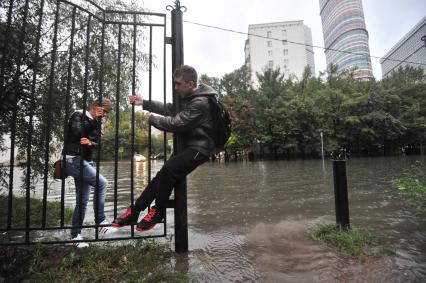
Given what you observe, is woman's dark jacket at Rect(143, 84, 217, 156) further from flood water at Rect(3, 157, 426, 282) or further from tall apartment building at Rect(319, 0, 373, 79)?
tall apartment building at Rect(319, 0, 373, 79)

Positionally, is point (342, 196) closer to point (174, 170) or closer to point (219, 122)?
point (219, 122)

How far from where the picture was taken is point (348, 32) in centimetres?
5228

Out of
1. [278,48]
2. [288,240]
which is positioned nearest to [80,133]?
[288,240]

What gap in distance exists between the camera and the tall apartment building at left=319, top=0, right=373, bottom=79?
53625mm

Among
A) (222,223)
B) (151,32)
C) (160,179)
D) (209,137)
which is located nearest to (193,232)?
(222,223)

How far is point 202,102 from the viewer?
263 cm

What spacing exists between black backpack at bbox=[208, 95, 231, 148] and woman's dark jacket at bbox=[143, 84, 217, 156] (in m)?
0.04

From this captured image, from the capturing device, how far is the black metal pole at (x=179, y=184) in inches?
114

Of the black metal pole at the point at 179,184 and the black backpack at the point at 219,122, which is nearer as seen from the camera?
the black backpack at the point at 219,122

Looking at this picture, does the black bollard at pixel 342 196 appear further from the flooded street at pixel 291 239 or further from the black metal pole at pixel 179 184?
the black metal pole at pixel 179 184

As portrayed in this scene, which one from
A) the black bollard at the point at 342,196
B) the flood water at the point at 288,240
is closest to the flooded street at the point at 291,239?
the flood water at the point at 288,240

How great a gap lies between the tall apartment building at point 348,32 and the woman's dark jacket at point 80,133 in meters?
59.8

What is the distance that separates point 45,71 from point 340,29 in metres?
69.0

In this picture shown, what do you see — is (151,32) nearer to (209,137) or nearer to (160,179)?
(209,137)
